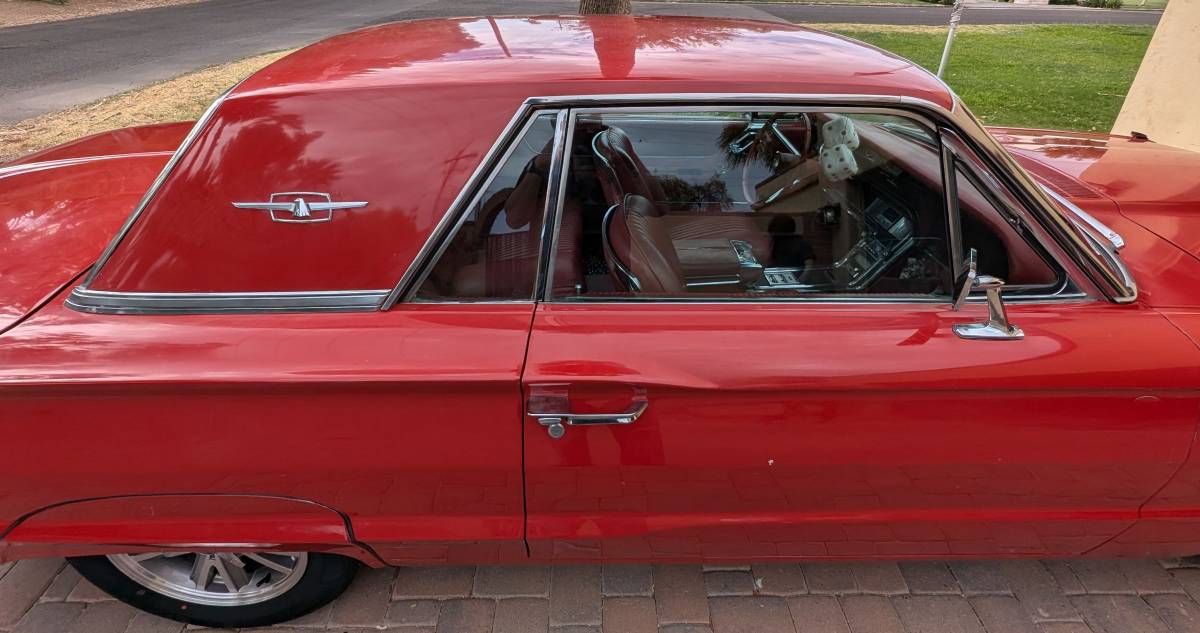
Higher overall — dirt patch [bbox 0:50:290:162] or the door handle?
the door handle

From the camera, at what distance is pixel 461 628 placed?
6.88ft

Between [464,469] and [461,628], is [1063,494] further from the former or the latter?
[461,628]

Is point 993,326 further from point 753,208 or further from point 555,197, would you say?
point 555,197

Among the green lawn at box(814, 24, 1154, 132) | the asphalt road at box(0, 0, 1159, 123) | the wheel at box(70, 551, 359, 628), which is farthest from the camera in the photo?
the asphalt road at box(0, 0, 1159, 123)

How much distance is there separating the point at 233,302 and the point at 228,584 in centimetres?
94

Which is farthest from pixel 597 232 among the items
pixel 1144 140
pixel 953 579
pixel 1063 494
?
pixel 1144 140

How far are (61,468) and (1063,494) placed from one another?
8.07ft

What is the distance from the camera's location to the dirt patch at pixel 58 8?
51.2 feet

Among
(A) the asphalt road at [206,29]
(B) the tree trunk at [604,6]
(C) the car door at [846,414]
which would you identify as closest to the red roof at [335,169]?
(C) the car door at [846,414]

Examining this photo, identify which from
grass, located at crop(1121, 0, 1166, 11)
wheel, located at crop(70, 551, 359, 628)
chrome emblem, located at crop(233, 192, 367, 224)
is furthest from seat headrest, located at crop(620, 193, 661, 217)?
grass, located at crop(1121, 0, 1166, 11)

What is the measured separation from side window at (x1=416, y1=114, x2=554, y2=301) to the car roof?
0.15 meters

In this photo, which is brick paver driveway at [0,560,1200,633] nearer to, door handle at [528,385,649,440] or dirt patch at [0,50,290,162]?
door handle at [528,385,649,440]

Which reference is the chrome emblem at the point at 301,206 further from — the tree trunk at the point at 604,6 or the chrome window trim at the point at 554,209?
the tree trunk at the point at 604,6

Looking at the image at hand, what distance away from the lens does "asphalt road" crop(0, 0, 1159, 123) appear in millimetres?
9047
